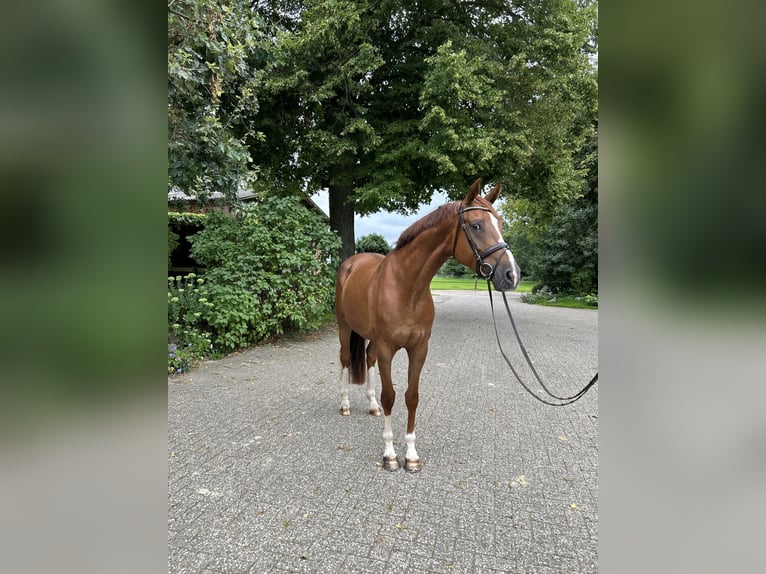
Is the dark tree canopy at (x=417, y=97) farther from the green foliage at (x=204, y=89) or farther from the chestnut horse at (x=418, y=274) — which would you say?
the chestnut horse at (x=418, y=274)

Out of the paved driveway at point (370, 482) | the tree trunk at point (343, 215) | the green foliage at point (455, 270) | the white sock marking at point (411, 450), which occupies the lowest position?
the paved driveway at point (370, 482)

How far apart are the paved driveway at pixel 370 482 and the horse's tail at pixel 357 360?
0.42 m

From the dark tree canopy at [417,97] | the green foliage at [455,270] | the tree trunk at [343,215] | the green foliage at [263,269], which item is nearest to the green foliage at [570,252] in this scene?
the dark tree canopy at [417,97]

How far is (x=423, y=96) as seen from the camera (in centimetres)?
751

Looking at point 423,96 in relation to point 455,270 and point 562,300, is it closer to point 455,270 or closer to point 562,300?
point 562,300

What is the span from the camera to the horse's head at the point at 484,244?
8.01 ft

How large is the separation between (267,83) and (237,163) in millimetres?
3212

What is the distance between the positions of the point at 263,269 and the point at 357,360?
343cm

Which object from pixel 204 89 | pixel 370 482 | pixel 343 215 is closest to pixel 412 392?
pixel 370 482
